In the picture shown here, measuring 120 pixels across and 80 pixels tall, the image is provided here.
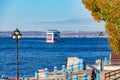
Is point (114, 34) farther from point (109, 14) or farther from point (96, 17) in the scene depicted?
point (96, 17)

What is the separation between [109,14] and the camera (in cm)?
3120

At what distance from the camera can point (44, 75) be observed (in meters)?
50.9

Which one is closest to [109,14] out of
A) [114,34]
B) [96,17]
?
[114,34]

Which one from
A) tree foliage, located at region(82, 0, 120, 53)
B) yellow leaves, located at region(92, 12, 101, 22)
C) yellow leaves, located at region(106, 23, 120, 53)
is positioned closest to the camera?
tree foliage, located at region(82, 0, 120, 53)

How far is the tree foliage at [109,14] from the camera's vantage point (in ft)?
100.0

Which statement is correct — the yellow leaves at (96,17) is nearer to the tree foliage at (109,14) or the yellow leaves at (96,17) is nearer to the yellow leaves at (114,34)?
the tree foliage at (109,14)

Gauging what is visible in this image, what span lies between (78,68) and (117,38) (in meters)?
21.4

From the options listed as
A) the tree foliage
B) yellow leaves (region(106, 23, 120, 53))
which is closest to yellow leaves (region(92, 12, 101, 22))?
the tree foliage

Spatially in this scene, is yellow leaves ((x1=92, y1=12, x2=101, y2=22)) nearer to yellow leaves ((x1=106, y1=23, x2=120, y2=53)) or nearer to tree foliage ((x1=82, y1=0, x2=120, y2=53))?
tree foliage ((x1=82, y1=0, x2=120, y2=53))

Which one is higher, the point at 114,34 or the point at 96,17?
the point at 96,17

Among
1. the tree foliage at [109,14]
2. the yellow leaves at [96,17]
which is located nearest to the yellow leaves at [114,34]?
the tree foliage at [109,14]

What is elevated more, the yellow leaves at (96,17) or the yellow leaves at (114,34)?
the yellow leaves at (96,17)

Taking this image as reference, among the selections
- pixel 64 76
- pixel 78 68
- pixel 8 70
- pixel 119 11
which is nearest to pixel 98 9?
pixel 119 11

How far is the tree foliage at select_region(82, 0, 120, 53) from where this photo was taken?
30.5m
